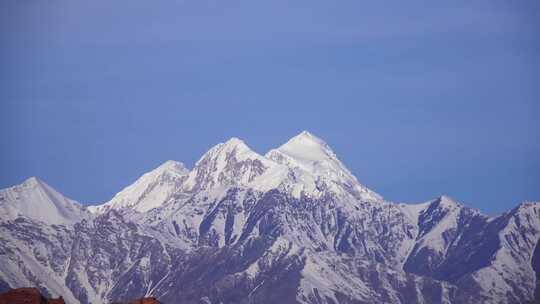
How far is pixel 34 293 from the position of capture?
185m

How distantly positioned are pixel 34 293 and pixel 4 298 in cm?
358

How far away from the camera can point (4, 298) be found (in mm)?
183250
